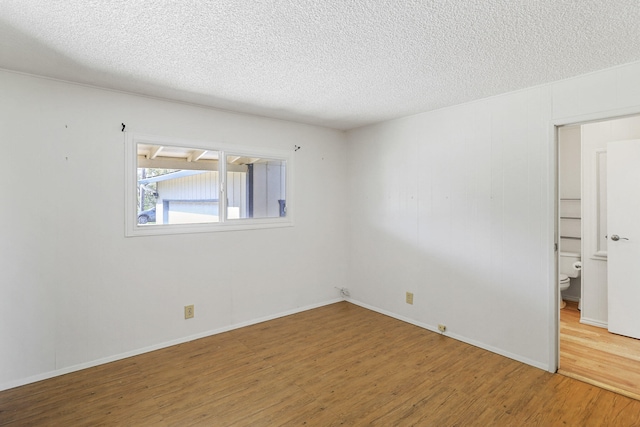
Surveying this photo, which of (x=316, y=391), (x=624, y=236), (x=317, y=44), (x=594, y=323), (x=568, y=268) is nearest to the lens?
(x=317, y=44)

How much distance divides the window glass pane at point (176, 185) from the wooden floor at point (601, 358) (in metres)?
3.54

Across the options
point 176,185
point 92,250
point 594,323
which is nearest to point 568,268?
point 594,323

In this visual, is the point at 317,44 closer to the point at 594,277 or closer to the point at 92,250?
the point at 92,250

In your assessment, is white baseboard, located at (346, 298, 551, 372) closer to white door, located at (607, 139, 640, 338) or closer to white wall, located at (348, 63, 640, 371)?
white wall, located at (348, 63, 640, 371)

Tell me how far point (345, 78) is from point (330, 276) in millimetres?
2704

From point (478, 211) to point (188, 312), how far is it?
3.01m

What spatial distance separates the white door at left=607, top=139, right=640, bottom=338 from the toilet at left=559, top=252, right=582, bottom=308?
0.81 m

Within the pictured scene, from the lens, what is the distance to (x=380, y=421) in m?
2.11

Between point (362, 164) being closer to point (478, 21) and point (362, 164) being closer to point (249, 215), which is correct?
point (249, 215)

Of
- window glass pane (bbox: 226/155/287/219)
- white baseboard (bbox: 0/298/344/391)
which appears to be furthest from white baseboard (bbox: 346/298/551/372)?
window glass pane (bbox: 226/155/287/219)

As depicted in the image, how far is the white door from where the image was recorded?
3270mm

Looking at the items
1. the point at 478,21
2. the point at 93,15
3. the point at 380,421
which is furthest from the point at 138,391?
the point at 478,21

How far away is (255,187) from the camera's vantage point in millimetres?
3869

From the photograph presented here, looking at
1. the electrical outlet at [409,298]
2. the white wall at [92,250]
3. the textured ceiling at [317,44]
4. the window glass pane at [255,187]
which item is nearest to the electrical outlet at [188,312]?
the white wall at [92,250]
